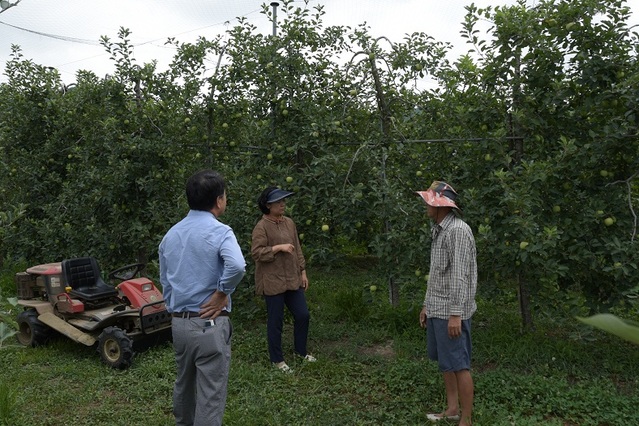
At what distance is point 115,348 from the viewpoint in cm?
491

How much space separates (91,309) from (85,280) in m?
0.30

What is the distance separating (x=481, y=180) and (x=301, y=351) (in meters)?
2.13

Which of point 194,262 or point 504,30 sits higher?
point 504,30

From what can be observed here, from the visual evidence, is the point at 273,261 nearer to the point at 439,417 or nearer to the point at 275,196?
the point at 275,196

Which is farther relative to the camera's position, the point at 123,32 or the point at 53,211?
the point at 53,211

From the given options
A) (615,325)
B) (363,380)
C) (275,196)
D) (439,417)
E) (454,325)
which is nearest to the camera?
(615,325)

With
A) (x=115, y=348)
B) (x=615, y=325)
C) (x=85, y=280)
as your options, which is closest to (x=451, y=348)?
(x=115, y=348)

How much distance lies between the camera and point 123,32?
6684mm

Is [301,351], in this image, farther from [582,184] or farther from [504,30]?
[504,30]

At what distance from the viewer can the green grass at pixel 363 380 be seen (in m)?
3.86

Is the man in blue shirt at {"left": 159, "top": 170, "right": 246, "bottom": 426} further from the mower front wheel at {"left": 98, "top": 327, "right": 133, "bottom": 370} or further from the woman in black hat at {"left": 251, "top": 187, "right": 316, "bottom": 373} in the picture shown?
the mower front wheel at {"left": 98, "top": 327, "right": 133, "bottom": 370}

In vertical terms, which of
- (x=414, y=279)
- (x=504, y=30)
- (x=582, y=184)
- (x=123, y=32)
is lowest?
(x=414, y=279)

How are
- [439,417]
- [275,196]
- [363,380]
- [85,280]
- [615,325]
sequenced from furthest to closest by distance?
[85,280] < [275,196] < [363,380] < [439,417] < [615,325]

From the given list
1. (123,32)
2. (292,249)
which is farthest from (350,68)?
(123,32)
